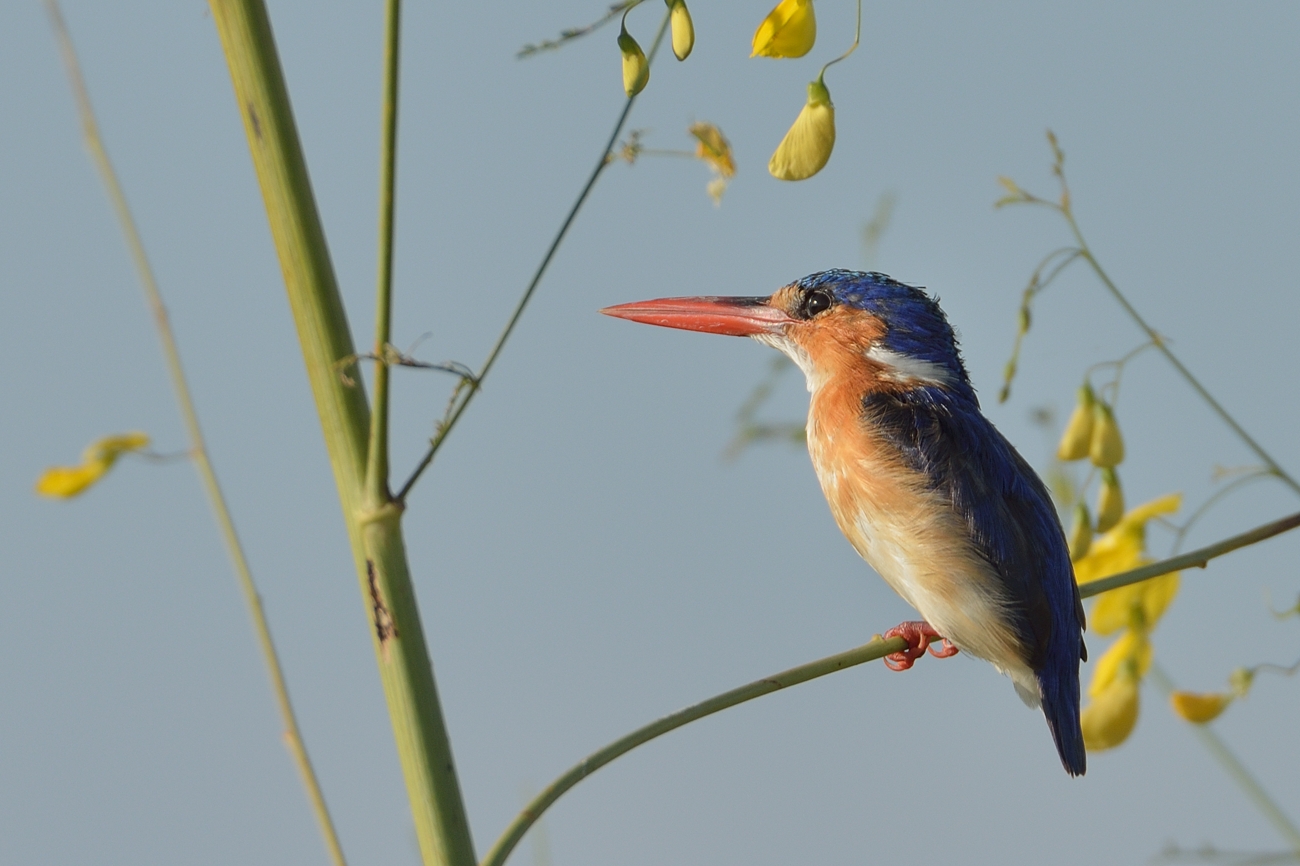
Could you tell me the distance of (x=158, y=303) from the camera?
1.55m

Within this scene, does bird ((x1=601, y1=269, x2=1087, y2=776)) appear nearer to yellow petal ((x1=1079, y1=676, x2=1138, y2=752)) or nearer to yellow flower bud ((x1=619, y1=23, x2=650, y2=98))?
yellow petal ((x1=1079, y1=676, x2=1138, y2=752))

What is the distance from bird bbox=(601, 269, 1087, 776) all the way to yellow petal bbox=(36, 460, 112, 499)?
2.95 feet

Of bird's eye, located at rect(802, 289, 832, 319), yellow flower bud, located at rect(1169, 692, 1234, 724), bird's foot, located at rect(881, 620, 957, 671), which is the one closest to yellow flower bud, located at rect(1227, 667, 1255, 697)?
yellow flower bud, located at rect(1169, 692, 1234, 724)

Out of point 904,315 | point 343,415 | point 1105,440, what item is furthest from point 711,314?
point 343,415

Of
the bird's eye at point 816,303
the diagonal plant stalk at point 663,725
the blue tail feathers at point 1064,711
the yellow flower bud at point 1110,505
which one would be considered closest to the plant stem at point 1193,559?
the diagonal plant stalk at point 663,725

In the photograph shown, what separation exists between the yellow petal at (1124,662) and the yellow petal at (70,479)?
62.0 inches

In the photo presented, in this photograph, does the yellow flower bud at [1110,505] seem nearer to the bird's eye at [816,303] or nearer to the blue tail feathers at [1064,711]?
the blue tail feathers at [1064,711]

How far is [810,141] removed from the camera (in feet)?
4.43

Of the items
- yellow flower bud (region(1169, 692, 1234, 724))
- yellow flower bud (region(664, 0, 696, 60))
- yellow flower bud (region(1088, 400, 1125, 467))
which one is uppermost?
yellow flower bud (region(664, 0, 696, 60))

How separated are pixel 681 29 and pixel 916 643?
1.35 metres

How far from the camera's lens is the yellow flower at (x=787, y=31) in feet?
4.28

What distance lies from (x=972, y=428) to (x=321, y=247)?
1505 mm

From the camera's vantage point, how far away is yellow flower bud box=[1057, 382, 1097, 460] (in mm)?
1996

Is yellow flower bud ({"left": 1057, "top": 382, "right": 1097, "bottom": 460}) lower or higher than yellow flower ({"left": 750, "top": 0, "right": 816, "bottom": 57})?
lower
